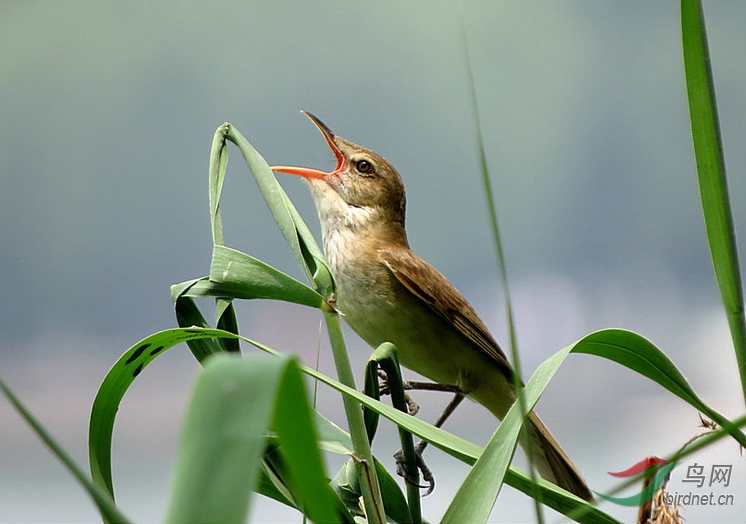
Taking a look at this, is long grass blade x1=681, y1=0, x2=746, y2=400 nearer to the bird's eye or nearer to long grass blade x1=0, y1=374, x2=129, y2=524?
long grass blade x1=0, y1=374, x2=129, y2=524

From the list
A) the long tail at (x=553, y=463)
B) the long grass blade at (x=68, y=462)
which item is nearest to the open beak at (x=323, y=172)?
the long tail at (x=553, y=463)

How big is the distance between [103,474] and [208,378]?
352 mm

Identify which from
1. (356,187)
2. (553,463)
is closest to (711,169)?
(553,463)

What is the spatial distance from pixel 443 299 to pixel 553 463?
39 centimetres

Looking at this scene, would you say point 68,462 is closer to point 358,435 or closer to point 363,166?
point 358,435

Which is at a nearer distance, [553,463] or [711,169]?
[711,169]

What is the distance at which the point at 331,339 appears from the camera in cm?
69

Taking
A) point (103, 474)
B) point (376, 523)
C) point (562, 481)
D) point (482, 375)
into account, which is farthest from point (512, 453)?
point (482, 375)

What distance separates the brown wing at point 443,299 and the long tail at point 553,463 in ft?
0.61

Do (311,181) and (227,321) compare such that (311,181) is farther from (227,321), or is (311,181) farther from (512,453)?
(512,453)

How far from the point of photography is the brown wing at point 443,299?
5.54 feet

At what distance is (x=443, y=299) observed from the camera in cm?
170

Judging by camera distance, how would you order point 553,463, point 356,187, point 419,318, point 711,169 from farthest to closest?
1. point 356,187
2. point 419,318
3. point 553,463
4. point 711,169

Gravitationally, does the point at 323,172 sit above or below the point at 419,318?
above
